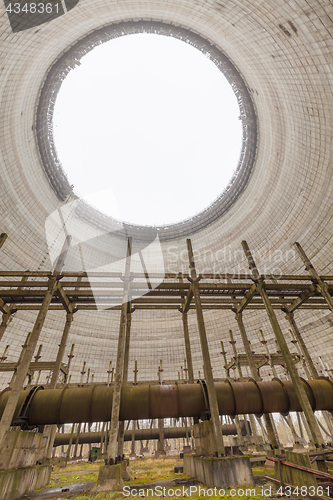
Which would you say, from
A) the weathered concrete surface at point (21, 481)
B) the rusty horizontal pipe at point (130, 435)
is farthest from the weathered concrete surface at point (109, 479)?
the rusty horizontal pipe at point (130, 435)

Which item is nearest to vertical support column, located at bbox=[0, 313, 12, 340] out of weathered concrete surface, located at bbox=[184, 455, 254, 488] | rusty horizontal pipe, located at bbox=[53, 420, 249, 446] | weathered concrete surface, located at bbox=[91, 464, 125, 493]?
weathered concrete surface, located at bbox=[91, 464, 125, 493]

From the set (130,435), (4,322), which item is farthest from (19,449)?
(130,435)

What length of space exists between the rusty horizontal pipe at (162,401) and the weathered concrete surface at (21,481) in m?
1.31

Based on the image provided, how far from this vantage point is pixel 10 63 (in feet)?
43.8

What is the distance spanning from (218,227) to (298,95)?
610 inches

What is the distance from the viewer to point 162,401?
8547mm

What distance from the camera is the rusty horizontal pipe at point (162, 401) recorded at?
320 inches

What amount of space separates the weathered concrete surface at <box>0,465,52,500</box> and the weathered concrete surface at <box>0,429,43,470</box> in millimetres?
177

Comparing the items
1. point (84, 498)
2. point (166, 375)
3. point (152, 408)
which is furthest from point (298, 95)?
point (166, 375)

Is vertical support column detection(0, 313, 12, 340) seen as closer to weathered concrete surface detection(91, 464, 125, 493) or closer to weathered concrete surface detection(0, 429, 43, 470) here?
weathered concrete surface detection(0, 429, 43, 470)

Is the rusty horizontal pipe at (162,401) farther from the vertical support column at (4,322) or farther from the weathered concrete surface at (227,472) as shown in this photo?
the vertical support column at (4,322)

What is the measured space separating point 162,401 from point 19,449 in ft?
14.9

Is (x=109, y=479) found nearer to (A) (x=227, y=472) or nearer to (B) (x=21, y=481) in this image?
(B) (x=21, y=481)

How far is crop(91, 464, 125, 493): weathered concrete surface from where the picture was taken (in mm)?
6906
